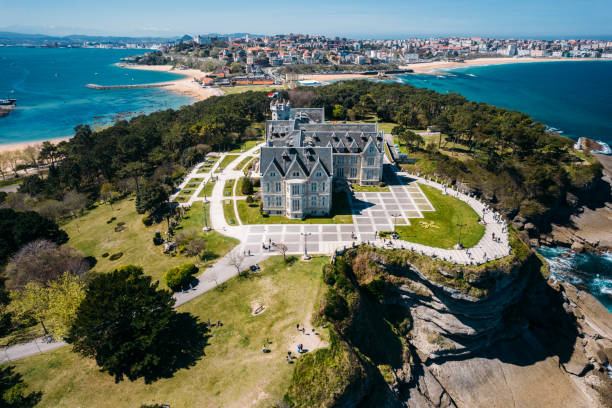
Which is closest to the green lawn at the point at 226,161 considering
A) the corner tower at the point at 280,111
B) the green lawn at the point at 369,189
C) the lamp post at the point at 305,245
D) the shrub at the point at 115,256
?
the corner tower at the point at 280,111

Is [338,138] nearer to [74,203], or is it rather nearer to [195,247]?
[195,247]

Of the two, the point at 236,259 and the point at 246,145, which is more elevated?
the point at 246,145

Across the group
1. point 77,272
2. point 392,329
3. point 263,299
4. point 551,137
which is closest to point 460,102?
point 551,137

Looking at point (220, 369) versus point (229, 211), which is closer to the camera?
point (220, 369)

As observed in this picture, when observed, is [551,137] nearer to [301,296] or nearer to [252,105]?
[301,296]

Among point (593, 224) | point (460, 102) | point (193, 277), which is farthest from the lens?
point (460, 102)

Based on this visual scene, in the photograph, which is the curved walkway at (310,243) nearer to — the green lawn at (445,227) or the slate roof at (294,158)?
the green lawn at (445,227)

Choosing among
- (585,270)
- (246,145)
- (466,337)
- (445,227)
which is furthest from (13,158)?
(585,270)

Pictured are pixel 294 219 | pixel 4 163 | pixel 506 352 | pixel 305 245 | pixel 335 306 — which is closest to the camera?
pixel 335 306
